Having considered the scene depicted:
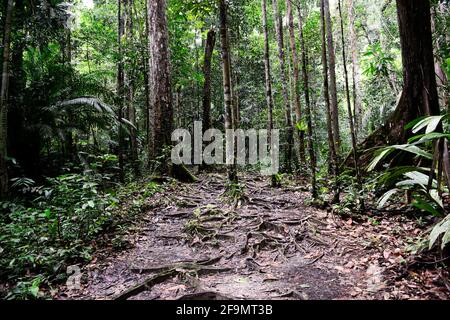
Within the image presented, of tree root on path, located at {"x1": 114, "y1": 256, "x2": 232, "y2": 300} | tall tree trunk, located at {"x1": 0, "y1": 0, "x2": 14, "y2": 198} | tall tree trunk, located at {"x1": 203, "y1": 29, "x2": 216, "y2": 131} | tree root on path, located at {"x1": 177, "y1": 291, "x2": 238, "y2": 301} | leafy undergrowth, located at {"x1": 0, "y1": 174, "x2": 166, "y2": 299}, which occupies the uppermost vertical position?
tall tree trunk, located at {"x1": 203, "y1": 29, "x2": 216, "y2": 131}

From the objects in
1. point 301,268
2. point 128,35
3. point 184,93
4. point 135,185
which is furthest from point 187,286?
point 184,93

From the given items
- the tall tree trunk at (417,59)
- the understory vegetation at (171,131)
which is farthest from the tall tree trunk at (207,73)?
the tall tree trunk at (417,59)

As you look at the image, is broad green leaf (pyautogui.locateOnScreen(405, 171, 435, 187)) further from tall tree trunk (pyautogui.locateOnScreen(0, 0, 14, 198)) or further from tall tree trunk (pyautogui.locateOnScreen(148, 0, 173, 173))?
tall tree trunk (pyautogui.locateOnScreen(0, 0, 14, 198))

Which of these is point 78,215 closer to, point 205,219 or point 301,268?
point 205,219

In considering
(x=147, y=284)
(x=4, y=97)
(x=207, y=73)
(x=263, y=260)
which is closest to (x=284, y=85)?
(x=207, y=73)

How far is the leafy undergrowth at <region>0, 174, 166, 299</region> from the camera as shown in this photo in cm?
363

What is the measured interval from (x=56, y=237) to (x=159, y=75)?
5.83 m

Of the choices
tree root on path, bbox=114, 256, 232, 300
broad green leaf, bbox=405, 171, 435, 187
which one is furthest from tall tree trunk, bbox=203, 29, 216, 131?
broad green leaf, bbox=405, 171, 435, 187

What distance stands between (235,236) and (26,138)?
6.70m

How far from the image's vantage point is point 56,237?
4.50m

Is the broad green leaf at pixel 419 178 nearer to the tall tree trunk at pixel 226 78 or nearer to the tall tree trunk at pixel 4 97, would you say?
the tall tree trunk at pixel 226 78

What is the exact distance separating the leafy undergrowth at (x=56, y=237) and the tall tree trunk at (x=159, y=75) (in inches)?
134

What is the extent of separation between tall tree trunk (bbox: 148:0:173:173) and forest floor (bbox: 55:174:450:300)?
3.04 meters

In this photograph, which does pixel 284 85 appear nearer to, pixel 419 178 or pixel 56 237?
pixel 419 178
